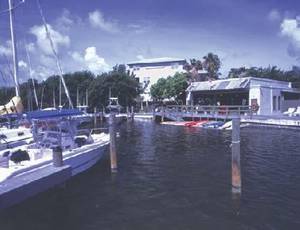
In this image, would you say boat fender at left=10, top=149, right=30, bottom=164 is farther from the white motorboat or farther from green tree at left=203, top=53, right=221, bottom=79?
green tree at left=203, top=53, right=221, bottom=79

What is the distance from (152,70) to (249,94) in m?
45.6

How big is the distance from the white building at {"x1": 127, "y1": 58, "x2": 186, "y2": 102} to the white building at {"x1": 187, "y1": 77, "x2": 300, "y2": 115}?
27816mm

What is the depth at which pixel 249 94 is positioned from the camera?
207ft

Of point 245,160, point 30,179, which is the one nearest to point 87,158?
point 30,179

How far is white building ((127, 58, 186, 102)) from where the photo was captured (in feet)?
335

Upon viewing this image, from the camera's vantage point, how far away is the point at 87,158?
2141 cm

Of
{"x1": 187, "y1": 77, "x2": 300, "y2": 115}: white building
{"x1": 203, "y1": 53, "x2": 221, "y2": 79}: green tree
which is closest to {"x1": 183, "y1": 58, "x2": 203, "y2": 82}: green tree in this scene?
{"x1": 203, "y1": 53, "x2": 221, "y2": 79}: green tree

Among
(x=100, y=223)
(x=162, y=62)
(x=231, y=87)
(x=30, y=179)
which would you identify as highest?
(x=162, y=62)

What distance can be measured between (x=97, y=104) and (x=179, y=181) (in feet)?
237

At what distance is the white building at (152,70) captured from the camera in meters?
102

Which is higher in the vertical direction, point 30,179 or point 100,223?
point 30,179

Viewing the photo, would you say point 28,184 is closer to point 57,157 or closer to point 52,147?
point 57,157

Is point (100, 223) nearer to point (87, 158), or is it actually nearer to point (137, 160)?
point (87, 158)

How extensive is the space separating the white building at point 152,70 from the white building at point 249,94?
27816mm
